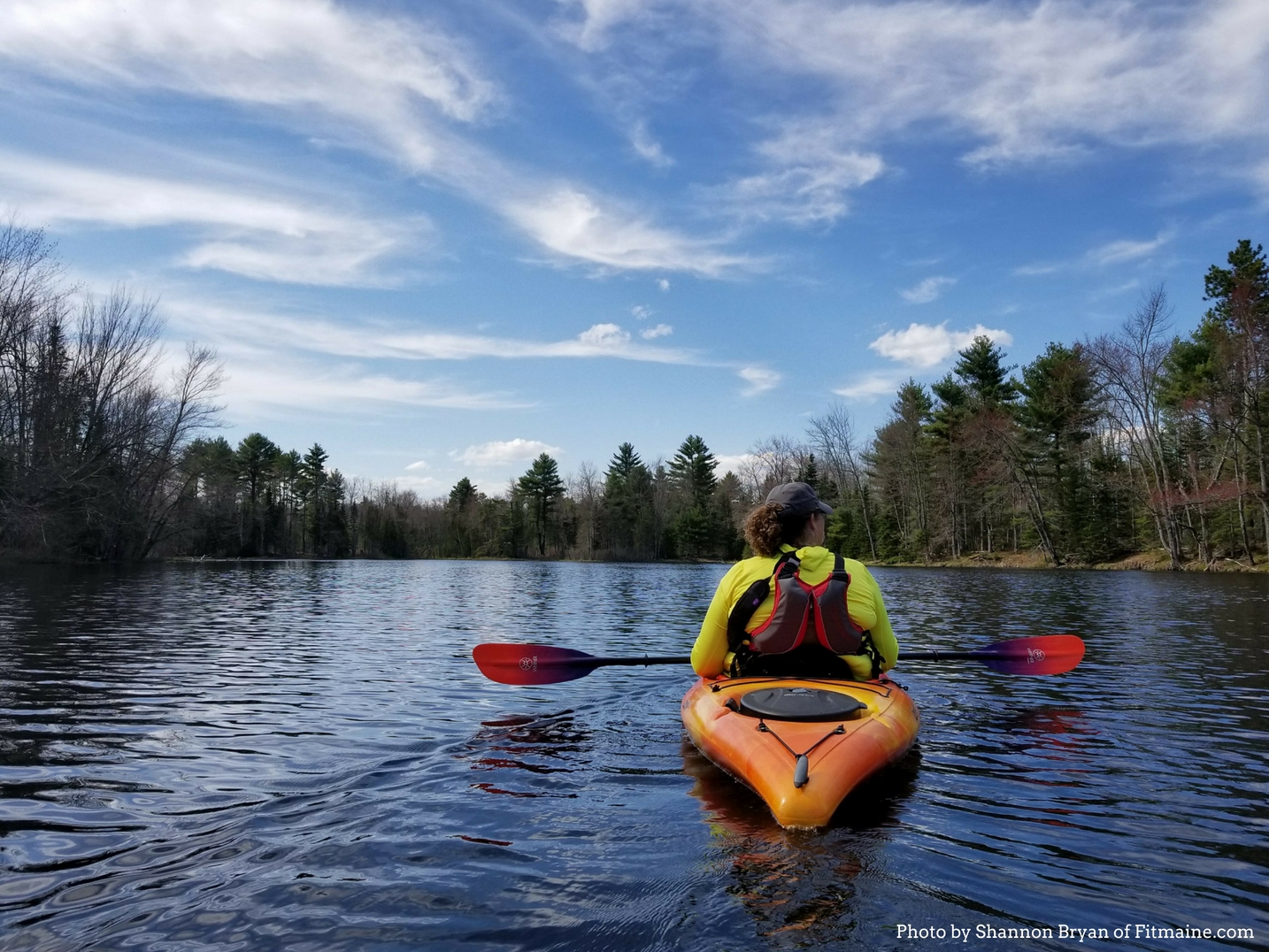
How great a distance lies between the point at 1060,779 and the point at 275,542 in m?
87.7

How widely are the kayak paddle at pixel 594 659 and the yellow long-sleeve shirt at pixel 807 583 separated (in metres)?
1.56

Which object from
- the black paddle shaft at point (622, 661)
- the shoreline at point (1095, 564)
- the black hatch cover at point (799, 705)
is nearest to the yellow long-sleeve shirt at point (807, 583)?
the black hatch cover at point (799, 705)

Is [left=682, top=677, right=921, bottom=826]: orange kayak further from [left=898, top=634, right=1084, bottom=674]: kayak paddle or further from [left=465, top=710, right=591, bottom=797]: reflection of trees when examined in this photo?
[left=898, top=634, right=1084, bottom=674]: kayak paddle

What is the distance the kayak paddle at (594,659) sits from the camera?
7.84m

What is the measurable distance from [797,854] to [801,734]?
86cm

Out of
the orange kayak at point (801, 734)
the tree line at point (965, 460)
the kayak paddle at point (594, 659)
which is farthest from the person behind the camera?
the tree line at point (965, 460)

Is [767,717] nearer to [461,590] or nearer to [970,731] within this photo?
[970,731]

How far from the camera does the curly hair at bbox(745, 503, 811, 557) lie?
18.8 ft

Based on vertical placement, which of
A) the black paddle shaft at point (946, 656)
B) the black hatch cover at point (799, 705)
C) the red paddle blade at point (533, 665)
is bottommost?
the red paddle blade at point (533, 665)

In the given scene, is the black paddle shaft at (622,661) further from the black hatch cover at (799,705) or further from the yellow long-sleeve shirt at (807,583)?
the black hatch cover at (799,705)

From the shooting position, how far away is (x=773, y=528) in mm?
5715

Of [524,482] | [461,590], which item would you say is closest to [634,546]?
[524,482]

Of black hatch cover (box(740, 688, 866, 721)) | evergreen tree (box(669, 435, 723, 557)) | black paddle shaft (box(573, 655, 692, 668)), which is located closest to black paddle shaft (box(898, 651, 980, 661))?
black paddle shaft (box(573, 655, 692, 668))

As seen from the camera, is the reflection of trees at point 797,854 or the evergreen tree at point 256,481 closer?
the reflection of trees at point 797,854
